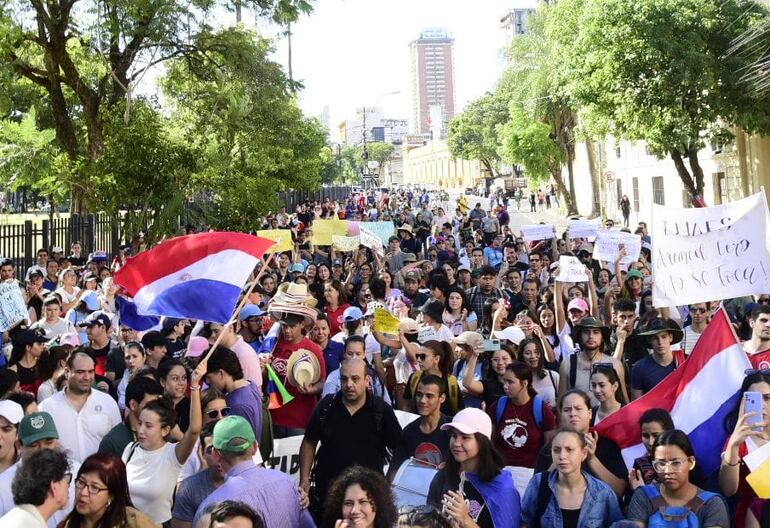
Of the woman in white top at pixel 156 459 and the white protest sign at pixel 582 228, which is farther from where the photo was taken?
the white protest sign at pixel 582 228

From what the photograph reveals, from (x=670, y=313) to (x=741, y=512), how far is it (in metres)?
3.57

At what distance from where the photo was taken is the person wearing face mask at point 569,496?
15.5 ft

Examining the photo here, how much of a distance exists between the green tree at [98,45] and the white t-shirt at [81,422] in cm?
1410

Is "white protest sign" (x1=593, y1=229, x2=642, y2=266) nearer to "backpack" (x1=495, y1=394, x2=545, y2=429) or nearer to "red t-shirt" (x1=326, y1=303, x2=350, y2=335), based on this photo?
"red t-shirt" (x1=326, y1=303, x2=350, y2=335)

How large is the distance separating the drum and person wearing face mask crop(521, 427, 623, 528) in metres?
0.52

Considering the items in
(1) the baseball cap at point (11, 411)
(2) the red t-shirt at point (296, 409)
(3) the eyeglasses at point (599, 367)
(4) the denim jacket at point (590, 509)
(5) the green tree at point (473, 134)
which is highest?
(5) the green tree at point (473, 134)

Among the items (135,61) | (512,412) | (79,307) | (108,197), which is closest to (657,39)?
(135,61)

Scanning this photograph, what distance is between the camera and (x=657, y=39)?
27781 mm

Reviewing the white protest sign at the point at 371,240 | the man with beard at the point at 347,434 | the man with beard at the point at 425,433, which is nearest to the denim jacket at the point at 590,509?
the man with beard at the point at 425,433

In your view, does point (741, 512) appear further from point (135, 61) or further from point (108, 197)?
point (135, 61)

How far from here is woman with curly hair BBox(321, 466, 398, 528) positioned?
14.0ft

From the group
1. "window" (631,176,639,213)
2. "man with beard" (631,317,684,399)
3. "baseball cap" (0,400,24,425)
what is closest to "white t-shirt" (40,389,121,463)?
"baseball cap" (0,400,24,425)

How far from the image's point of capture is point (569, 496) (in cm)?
480

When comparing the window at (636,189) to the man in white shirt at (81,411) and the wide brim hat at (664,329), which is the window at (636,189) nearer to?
the wide brim hat at (664,329)
